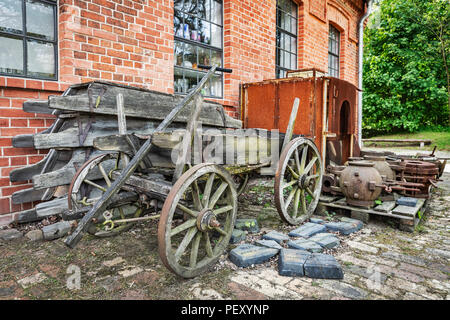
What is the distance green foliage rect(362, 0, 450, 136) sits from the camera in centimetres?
1471

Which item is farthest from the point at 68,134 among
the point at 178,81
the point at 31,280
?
the point at 178,81

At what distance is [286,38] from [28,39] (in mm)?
5673

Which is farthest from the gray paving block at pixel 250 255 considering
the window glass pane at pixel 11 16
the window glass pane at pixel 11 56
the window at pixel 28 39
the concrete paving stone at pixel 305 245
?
A: the window glass pane at pixel 11 16

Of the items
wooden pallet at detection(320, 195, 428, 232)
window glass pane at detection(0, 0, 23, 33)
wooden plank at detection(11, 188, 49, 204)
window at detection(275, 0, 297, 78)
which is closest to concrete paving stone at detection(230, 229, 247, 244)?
wooden pallet at detection(320, 195, 428, 232)

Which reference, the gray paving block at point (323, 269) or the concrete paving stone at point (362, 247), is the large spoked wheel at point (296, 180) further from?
the gray paving block at point (323, 269)

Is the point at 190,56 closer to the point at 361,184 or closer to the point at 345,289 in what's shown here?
the point at 361,184

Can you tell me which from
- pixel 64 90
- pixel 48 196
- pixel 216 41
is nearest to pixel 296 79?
pixel 216 41

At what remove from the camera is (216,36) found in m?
5.66

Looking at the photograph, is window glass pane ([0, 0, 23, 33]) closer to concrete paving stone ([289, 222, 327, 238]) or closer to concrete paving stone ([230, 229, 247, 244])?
concrete paving stone ([230, 229, 247, 244])

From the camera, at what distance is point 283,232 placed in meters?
3.29

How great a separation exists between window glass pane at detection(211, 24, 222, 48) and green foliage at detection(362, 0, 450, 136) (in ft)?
43.2

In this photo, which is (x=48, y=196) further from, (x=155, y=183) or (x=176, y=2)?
(x=176, y=2)

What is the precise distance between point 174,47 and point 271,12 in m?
2.77

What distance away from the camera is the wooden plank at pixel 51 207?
9.93ft
